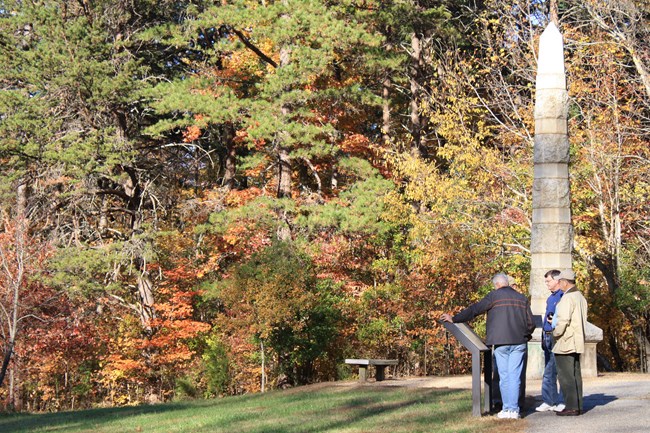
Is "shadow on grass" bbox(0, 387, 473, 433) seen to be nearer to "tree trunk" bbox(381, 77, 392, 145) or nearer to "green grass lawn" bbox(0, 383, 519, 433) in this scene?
"green grass lawn" bbox(0, 383, 519, 433)

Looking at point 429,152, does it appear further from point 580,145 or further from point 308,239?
point 580,145

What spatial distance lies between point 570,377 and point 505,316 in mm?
1145

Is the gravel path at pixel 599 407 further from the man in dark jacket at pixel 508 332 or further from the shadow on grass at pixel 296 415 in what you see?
the shadow on grass at pixel 296 415

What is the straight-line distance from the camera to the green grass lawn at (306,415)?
1064 cm

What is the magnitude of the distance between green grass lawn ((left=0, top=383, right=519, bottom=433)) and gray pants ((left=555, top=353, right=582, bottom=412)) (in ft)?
2.92

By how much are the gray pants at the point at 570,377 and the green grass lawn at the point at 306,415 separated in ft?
2.92

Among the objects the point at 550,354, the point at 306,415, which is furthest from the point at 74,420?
the point at 550,354

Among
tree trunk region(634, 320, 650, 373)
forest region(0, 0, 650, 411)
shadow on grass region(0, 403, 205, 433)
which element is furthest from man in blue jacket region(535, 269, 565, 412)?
tree trunk region(634, 320, 650, 373)

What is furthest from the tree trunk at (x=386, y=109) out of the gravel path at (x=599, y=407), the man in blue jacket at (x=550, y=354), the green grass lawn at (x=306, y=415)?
the man in blue jacket at (x=550, y=354)

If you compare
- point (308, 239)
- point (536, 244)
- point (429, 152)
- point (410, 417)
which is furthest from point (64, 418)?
point (429, 152)

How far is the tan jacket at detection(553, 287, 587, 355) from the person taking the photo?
10.4 metres

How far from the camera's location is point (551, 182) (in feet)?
53.1

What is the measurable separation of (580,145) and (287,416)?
13.8 meters

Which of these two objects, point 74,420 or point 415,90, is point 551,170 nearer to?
point 74,420
